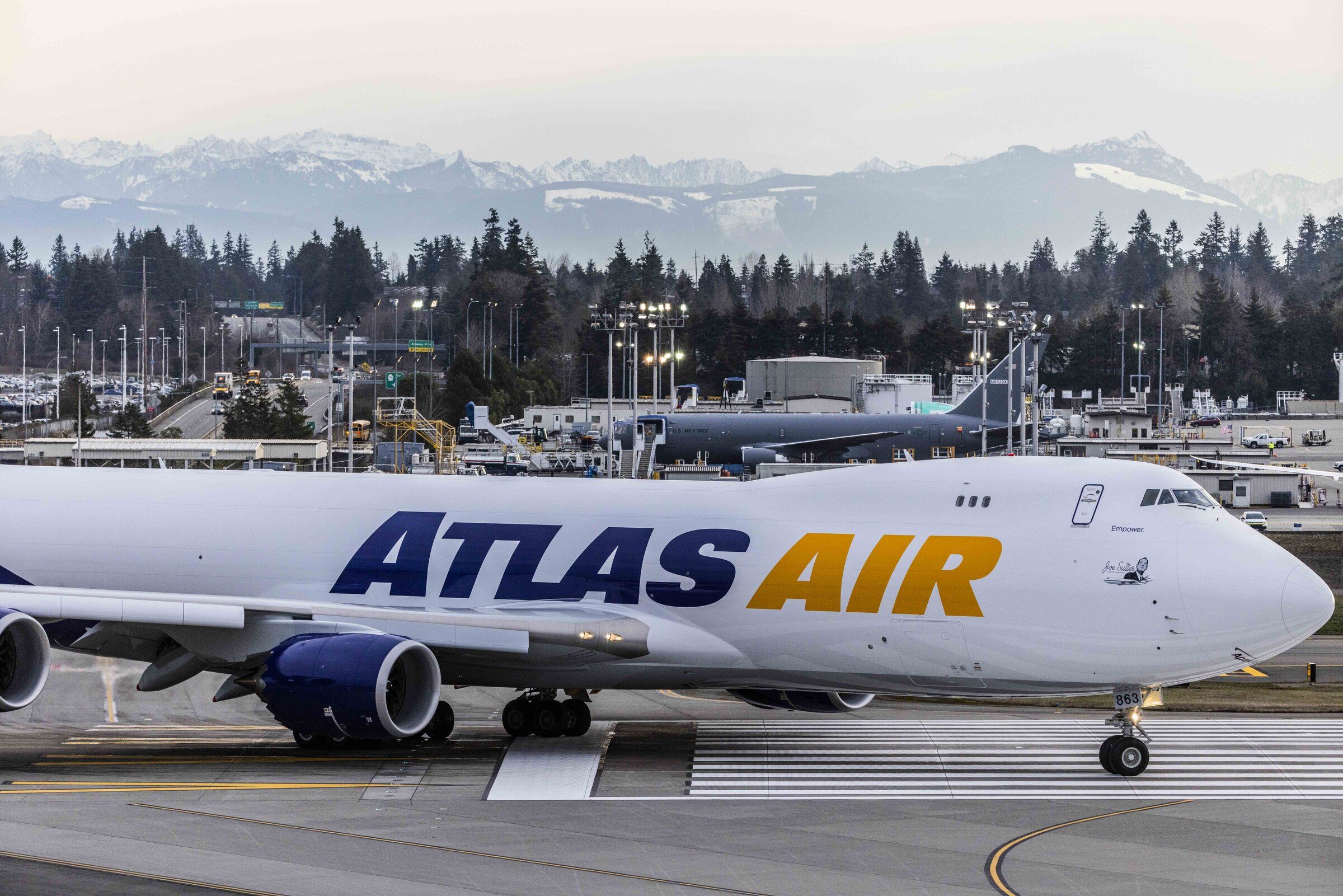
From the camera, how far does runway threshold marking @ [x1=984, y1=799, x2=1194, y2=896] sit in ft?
58.0

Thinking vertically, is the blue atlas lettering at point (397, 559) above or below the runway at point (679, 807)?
above

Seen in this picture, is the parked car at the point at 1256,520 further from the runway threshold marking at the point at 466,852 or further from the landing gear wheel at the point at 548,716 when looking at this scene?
the runway threshold marking at the point at 466,852

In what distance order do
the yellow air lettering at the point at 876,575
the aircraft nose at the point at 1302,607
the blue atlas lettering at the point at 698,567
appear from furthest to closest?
the blue atlas lettering at the point at 698,567 → the yellow air lettering at the point at 876,575 → the aircraft nose at the point at 1302,607

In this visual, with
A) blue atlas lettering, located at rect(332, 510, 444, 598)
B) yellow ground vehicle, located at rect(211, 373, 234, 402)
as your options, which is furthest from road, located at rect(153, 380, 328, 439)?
blue atlas lettering, located at rect(332, 510, 444, 598)

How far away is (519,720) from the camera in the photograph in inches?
1089

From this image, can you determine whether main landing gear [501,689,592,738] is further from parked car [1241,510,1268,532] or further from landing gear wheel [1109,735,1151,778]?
parked car [1241,510,1268,532]

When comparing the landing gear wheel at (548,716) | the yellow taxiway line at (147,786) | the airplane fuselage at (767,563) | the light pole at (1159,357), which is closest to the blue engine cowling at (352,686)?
the yellow taxiway line at (147,786)

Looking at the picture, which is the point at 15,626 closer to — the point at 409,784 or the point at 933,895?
the point at 409,784

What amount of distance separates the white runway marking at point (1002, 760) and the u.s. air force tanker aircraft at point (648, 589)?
0.99 meters

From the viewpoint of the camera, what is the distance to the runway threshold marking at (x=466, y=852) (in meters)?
17.4

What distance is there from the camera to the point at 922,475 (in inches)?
987

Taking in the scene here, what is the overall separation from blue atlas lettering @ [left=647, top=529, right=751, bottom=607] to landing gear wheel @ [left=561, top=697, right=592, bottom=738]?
363cm

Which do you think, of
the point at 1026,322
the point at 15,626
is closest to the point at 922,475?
the point at 15,626

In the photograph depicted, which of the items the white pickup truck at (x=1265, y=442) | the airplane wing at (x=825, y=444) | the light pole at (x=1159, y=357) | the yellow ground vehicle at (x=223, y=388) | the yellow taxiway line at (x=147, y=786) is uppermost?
the light pole at (x=1159, y=357)
